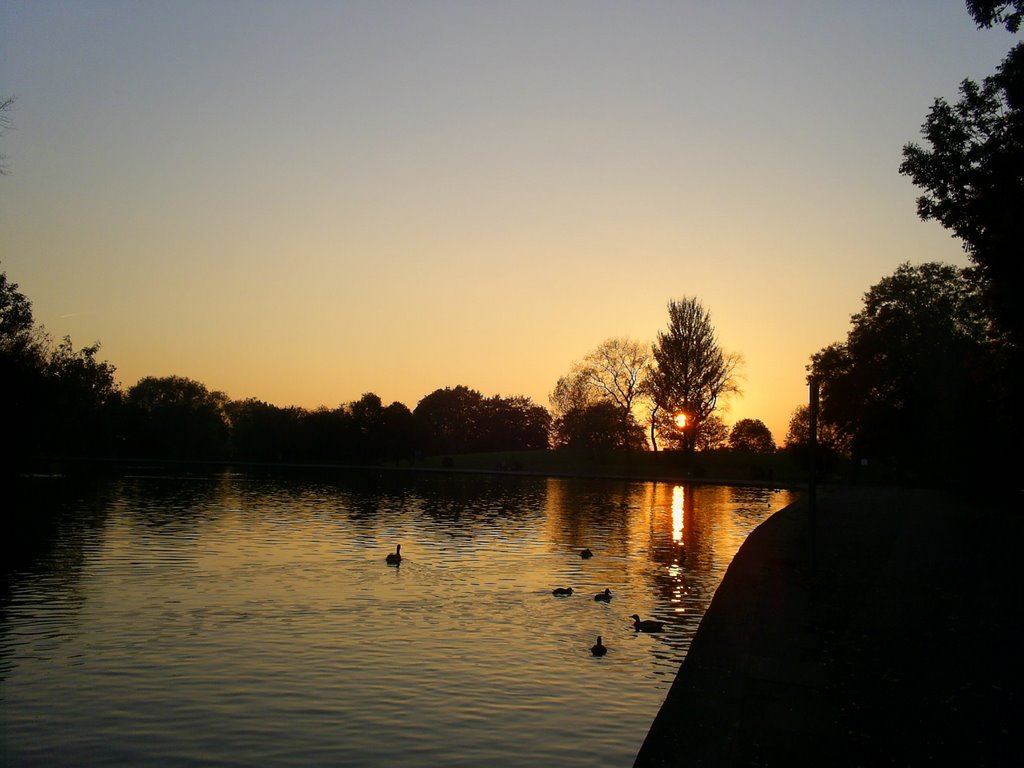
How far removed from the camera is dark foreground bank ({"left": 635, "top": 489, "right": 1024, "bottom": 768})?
9.55m

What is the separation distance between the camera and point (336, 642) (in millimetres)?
16312

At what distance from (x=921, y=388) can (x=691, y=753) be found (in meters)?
56.2

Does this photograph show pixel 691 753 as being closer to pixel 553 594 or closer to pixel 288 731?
pixel 288 731

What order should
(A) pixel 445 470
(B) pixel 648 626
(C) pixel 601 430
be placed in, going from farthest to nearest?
1. (C) pixel 601 430
2. (A) pixel 445 470
3. (B) pixel 648 626

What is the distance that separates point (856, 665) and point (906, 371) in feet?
183

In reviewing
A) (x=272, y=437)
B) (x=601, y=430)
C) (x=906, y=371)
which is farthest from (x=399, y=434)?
(x=906, y=371)

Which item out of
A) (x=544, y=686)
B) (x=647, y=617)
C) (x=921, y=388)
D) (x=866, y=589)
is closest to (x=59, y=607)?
(x=544, y=686)

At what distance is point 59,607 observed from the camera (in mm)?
18672

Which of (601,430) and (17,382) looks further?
(601,430)

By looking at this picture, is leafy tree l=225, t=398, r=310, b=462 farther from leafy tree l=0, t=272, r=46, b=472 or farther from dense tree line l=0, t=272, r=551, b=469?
leafy tree l=0, t=272, r=46, b=472

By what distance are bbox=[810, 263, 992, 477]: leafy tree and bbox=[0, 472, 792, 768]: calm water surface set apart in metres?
29.4

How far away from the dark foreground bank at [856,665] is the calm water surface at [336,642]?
110 cm

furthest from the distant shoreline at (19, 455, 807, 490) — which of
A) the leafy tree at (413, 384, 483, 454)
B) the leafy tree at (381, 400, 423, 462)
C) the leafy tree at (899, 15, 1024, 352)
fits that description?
the leafy tree at (899, 15, 1024, 352)

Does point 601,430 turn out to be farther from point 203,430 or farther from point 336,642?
point 336,642
